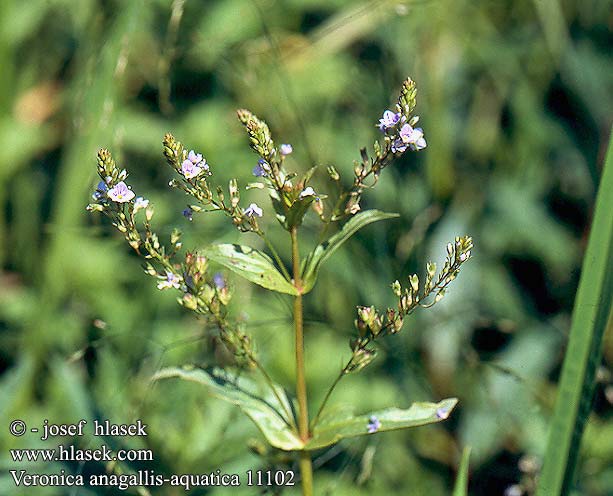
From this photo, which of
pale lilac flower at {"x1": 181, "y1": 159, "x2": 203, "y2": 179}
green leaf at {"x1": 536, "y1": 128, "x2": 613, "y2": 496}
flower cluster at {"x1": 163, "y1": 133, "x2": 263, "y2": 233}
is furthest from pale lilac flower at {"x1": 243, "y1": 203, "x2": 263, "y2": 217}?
green leaf at {"x1": 536, "y1": 128, "x2": 613, "y2": 496}

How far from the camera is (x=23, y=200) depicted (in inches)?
107

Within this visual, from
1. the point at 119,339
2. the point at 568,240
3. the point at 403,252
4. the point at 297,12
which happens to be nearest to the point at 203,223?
the point at 119,339

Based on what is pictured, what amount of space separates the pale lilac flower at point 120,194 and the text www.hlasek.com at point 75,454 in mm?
606

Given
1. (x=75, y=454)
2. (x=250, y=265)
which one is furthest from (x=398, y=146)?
(x=75, y=454)

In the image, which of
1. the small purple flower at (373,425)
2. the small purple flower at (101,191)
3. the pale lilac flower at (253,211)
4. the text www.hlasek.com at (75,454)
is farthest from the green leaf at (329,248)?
the text www.hlasek.com at (75,454)

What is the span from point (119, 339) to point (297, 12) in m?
1.41

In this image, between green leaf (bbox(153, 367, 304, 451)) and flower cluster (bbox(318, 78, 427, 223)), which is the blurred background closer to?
green leaf (bbox(153, 367, 304, 451))

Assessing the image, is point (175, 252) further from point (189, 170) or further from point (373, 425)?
point (373, 425)

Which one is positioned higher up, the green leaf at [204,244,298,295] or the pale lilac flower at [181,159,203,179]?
the pale lilac flower at [181,159,203,179]

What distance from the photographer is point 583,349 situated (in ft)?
4.22

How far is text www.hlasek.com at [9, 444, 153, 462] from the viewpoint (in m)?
1.60

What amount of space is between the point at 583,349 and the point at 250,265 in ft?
1.84

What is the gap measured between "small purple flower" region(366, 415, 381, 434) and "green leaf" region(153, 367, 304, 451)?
13 centimetres

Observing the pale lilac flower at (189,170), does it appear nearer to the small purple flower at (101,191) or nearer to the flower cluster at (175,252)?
the flower cluster at (175,252)
